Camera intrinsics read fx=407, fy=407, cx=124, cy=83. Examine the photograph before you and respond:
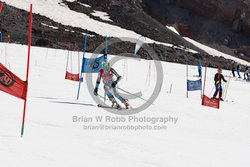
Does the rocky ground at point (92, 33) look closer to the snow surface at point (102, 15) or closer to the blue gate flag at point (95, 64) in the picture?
the snow surface at point (102, 15)

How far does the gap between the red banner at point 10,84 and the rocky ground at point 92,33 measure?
28521mm

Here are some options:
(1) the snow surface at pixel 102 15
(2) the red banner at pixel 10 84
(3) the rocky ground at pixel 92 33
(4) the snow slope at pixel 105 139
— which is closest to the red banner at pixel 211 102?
(4) the snow slope at pixel 105 139

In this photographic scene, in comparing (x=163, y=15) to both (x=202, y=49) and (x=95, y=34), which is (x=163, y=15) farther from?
(x=95, y=34)

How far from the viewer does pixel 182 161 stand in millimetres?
7227

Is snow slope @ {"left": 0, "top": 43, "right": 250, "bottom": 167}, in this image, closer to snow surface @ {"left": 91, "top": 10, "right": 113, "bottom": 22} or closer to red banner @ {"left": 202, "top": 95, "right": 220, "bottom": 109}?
red banner @ {"left": 202, "top": 95, "right": 220, "bottom": 109}

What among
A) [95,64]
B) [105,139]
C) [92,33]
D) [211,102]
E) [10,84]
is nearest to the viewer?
[10,84]

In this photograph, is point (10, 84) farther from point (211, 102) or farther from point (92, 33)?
point (92, 33)

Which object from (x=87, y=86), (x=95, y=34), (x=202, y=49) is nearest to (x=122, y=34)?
(x=95, y=34)

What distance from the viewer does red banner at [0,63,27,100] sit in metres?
6.44

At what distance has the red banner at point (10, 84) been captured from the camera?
6438mm

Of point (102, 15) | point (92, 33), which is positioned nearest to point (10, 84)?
point (92, 33)

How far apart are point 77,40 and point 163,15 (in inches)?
1553

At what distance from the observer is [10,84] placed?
6.57 meters

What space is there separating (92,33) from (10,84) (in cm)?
5023
